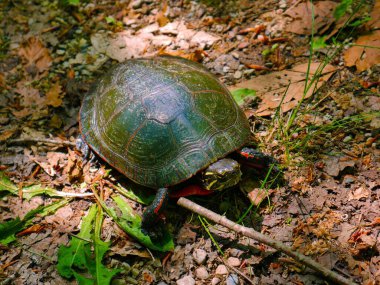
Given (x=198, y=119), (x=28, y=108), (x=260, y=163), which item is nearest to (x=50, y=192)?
(x=28, y=108)

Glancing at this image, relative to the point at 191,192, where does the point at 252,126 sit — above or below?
above

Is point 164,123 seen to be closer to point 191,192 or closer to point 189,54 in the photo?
point 191,192

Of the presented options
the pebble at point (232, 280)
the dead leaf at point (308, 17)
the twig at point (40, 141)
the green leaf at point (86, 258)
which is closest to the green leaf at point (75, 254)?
the green leaf at point (86, 258)

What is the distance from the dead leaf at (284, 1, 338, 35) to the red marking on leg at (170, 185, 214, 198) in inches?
95.8

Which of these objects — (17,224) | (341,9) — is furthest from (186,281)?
(341,9)

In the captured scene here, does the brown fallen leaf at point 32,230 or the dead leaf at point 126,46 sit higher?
the dead leaf at point 126,46

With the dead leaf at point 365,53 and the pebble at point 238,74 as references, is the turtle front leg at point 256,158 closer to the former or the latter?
the pebble at point 238,74

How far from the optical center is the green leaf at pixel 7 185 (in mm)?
3504

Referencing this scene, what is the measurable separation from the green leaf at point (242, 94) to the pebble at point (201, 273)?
1.77m

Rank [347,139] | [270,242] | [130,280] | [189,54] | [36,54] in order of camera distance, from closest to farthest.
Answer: [270,242], [130,280], [347,139], [189,54], [36,54]

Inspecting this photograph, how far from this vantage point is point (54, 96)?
4.34m

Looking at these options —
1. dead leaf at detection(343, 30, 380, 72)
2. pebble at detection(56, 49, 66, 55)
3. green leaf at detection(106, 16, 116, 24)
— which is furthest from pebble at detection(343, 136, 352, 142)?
pebble at detection(56, 49, 66, 55)

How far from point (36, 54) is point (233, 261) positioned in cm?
370

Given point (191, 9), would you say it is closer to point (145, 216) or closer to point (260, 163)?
point (260, 163)
